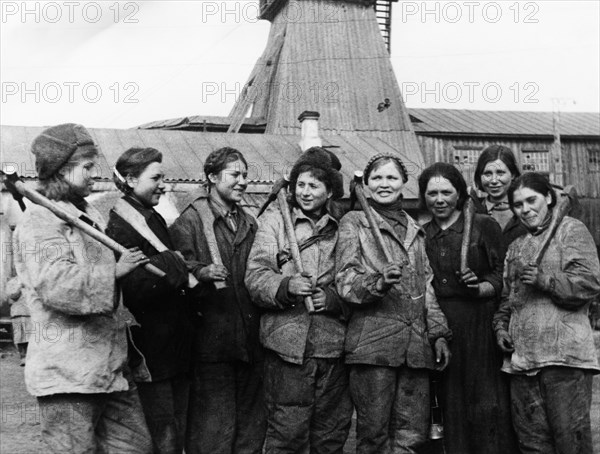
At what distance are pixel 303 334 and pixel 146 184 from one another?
1366 mm

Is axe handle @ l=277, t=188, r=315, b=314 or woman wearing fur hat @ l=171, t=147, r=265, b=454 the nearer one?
axe handle @ l=277, t=188, r=315, b=314

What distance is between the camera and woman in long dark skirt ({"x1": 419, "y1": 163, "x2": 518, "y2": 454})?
484 cm

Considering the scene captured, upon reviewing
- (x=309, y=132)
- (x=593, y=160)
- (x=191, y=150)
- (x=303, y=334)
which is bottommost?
(x=303, y=334)

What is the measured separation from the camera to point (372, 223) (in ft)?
15.2

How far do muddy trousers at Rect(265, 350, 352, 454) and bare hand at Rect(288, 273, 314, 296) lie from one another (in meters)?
0.44

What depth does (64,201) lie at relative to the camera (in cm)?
395

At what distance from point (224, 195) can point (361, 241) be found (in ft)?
3.31

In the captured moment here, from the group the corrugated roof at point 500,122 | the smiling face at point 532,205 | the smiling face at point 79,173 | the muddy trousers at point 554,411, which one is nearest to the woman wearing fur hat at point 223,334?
the smiling face at point 79,173

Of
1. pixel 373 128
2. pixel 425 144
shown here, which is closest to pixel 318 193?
pixel 373 128

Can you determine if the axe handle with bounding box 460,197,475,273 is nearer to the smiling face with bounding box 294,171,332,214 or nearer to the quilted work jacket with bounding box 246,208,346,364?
the quilted work jacket with bounding box 246,208,346,364

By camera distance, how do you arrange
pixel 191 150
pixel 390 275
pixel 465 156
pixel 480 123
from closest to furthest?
pixel 390 275 → pixel 191 150 → pixel 465 156 → pixel 480 123

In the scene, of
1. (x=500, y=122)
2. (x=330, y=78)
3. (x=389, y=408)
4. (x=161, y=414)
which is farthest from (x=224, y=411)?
(x=500, y=122)

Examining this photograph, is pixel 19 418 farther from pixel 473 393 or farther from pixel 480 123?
pixel 480 123

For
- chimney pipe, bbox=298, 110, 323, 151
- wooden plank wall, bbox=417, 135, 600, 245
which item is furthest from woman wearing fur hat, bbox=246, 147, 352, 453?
wooden plank wall, bbox=417, 135, 600, 245
